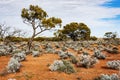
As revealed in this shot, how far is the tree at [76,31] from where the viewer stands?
68438 mm

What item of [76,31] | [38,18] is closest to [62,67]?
[38,18]

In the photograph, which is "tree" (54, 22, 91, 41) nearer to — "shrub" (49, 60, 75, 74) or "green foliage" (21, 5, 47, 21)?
"green foliage" (21, 5, 47, 21)

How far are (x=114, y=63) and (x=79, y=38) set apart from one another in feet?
172

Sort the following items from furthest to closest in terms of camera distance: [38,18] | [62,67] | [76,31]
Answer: [76,31], [38,18], [62,67]

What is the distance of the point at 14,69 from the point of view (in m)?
14.9

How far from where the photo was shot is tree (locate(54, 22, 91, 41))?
68438 mm

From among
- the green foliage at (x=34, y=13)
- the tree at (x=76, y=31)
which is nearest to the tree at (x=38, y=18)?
the green foliage at (x=34, y=13)

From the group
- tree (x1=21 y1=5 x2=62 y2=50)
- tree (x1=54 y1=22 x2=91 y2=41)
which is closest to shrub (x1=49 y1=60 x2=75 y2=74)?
tree (x1=21 y1=5 x2=62 y2=50)

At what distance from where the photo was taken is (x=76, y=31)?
2724 inches

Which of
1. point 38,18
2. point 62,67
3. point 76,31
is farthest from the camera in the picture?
point 76,31

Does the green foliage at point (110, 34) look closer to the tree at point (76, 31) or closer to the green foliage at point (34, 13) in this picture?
the tree at point (76, 31)

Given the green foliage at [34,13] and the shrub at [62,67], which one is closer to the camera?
the shrub at [62,67]

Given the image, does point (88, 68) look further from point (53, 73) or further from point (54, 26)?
point (54, 26)

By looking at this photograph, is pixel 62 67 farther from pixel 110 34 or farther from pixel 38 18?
pixel 110 34
